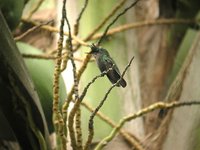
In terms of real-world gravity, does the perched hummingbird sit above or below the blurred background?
below

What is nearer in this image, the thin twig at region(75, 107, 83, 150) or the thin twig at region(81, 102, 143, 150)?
the thin twig at region(75, 107, 83, 150)

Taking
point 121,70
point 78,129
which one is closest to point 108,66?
point 78,129

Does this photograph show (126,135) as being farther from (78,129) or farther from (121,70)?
(78,129)

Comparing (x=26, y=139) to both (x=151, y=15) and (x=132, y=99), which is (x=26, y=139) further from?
(x=151, y=15)

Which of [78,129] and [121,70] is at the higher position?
[121,70]

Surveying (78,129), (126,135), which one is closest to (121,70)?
(126,135)

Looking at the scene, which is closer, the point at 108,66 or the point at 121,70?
the point at 108,66

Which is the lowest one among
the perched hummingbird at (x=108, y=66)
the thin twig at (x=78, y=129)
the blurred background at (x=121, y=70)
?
the thin twig at (x=78, y=129)

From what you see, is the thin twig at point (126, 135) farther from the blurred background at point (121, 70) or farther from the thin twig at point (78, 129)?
the thin twig at point (78, 129)

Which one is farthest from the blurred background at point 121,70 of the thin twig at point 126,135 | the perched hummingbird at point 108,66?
the perched hummingbird at point 108,66

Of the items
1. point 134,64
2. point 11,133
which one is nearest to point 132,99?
point 134,64

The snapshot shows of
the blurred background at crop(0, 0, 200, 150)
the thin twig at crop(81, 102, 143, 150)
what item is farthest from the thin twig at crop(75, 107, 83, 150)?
the thin twig at crop(81, 102, 143, 150)

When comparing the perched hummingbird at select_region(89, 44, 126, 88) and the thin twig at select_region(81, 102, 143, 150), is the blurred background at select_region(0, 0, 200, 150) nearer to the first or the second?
the thin twig at select_region(81, 102, 143, 150)

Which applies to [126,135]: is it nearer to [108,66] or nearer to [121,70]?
[121,70]
